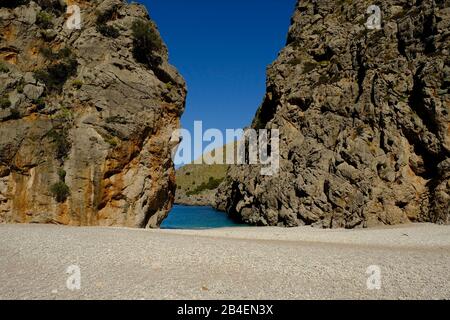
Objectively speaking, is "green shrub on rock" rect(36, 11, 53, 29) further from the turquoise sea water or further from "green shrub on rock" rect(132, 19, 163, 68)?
the turquoise sea water

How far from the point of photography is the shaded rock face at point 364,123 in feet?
115

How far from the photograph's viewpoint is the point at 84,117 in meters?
29.2

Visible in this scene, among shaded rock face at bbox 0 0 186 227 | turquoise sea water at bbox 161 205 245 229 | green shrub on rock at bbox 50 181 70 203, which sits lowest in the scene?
turquoise sea water at bbox 161 205 245 229

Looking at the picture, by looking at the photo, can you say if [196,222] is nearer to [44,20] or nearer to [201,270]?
[44,20]

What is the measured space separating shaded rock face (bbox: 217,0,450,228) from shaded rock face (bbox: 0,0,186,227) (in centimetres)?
1828

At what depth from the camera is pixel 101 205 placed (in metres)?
27.5

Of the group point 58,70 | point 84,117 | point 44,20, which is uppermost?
point 44,20

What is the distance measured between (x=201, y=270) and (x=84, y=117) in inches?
841

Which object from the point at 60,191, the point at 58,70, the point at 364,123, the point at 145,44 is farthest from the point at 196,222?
the point at 58,70

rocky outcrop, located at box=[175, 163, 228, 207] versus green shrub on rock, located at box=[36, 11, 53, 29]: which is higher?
green shrub on rock, located at box=[36, 11, 53, 29]

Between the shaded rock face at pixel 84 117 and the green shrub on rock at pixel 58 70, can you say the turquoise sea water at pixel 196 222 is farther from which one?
the green shrub on rock at pixel 58 70

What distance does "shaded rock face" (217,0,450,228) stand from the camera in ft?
115

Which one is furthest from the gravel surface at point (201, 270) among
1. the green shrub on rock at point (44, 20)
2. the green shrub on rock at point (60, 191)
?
the green shrub on rock at point (44, 20)

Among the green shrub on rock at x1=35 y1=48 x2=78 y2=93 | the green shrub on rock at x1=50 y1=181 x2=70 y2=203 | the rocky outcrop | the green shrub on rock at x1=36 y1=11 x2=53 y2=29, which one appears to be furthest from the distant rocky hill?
the green shrub on rock at x1=50 y1=181 x2=70 y2=203
